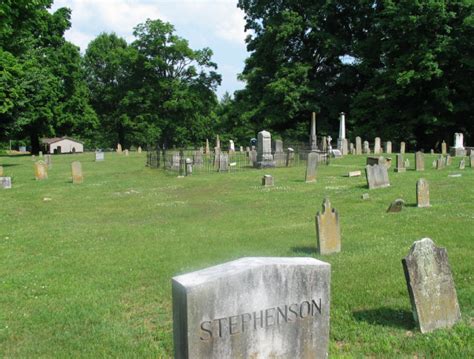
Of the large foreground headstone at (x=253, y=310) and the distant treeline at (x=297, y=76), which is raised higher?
the distant treeline at (x=297, y=76)

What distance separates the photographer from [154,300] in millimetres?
6262

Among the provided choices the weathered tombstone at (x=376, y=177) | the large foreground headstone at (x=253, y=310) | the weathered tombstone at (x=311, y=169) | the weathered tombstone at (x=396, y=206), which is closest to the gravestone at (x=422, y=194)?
the weathered tombstone at (x=396, y=206)

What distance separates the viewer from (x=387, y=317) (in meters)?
5.42

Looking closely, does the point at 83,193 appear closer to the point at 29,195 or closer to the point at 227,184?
the point at 29,195

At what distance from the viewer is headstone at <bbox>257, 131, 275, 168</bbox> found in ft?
90.2

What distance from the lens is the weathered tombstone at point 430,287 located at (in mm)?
4918

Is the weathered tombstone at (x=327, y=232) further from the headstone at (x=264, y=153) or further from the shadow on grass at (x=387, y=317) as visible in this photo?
the headstone at (x=264, y=153)

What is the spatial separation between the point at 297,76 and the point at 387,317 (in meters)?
40.8

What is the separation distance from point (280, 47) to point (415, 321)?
42.8m

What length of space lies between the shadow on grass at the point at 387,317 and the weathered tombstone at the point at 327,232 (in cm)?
251

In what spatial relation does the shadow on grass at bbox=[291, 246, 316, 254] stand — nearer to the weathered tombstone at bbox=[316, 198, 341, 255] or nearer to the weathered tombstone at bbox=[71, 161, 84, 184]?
the weathered tombstone at bbox=[316, 198, 341, 255]

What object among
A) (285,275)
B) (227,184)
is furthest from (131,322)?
(227,184)

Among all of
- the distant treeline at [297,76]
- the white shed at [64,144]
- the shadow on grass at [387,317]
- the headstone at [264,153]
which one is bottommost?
the shadow on grass at [387,317]

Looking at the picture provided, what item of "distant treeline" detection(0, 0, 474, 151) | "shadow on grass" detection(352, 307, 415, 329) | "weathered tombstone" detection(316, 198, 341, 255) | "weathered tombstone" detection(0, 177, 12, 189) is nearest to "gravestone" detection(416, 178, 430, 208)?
"weathered tombstone" detection(316, 198, 341, 255)
